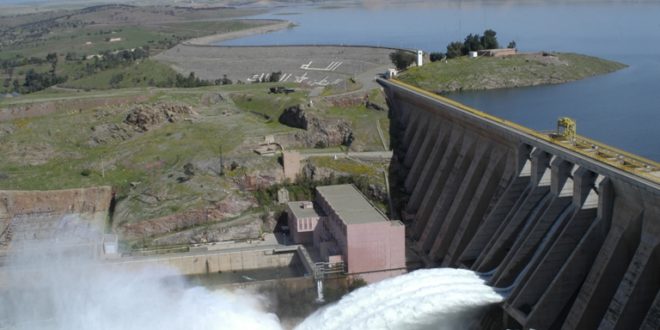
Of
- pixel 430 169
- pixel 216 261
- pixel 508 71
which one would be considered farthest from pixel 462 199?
pixel 508 71

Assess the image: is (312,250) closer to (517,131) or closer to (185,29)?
(517,131)

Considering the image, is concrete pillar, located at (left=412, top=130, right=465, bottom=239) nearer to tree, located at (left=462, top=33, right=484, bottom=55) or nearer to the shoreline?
tree, located at (left=462, top=33, right=484, bottom=55)

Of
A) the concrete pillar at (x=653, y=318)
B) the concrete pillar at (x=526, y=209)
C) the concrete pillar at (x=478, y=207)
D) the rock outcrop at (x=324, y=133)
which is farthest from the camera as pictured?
the rock outcrop at (x=324, y=133)

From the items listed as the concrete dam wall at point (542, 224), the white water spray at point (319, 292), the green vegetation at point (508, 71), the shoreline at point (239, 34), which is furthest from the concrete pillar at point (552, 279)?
the shoreline at point (239, 34)

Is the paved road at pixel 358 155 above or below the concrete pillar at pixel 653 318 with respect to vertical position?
below

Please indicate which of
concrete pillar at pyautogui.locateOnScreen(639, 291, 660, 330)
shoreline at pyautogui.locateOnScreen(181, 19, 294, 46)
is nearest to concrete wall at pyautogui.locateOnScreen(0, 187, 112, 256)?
concrete pillar at pyautogui.locateOnScreen(639, 291, 660, 330)

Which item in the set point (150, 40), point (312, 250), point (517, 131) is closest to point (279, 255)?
point (312, 250)

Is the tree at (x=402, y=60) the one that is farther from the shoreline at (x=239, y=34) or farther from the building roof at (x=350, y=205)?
the shoreline at (x=239, y=34)
